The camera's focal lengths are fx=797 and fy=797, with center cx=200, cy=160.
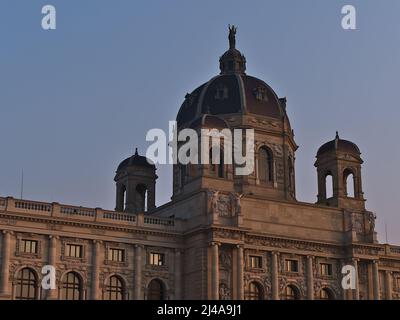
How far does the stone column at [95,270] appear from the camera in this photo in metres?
62.1

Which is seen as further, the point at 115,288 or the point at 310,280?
the point at 310,280

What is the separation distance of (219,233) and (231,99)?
19.4m

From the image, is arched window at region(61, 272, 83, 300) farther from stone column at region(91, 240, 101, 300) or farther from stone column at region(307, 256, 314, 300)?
stone column at region(307, 256, 314, 300)

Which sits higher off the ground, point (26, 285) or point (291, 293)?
point (291, 293)

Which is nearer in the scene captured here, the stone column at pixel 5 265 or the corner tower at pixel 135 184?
the stone column at pixel 5 265

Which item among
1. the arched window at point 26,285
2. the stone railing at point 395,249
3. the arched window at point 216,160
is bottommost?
the arched window at point 26,285

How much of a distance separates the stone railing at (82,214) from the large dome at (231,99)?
14800mm

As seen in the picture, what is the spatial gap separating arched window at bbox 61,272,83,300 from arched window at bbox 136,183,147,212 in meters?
18.8

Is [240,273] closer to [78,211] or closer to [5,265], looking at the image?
[78,211]

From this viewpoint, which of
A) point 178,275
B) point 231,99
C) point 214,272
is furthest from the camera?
point 231,99

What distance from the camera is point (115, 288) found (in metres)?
63.6

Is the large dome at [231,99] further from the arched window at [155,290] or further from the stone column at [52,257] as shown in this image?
the stone column at [52,257]

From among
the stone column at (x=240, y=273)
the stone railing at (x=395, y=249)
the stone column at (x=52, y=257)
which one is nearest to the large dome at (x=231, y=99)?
the stone railing at (x=395, y=249)

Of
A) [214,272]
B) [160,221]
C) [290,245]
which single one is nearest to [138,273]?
[160,221]
